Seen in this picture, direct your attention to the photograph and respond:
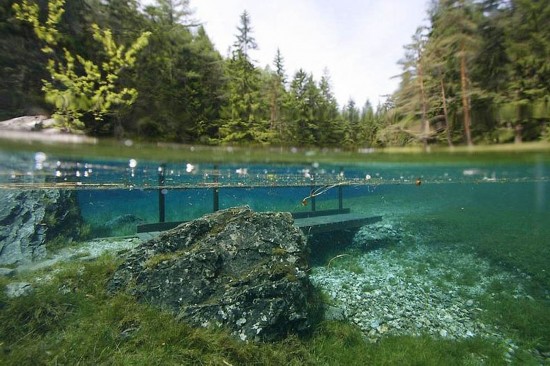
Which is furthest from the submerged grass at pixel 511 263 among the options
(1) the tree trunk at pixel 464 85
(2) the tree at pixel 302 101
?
(2) the tree at pixel 302 101

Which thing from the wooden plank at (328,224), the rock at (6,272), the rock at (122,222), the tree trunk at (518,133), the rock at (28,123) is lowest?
the rock at (122,222)

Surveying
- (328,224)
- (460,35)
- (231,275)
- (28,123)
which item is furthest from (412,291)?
(28,123)

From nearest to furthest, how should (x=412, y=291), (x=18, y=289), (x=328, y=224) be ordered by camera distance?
(x=18, y=289)
(x=412, y=291)
(x=328, y=224)

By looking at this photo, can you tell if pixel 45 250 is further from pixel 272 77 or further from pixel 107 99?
pixel 272 77

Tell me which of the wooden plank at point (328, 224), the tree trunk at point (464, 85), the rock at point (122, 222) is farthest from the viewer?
the rock at point (122, 222)

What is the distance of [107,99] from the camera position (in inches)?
224

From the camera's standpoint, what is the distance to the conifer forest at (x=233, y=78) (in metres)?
5.43

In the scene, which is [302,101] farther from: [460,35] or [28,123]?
A: [28,123]

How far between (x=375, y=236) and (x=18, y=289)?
13494 millimetres

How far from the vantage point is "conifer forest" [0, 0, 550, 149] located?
214 inches

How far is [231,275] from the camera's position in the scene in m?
6.60

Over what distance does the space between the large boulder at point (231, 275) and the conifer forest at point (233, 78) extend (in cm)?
252

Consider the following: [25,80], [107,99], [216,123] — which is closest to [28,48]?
[25,80]

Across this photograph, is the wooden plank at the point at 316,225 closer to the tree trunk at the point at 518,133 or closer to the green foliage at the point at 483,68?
the green foliage at the point at 483,68
